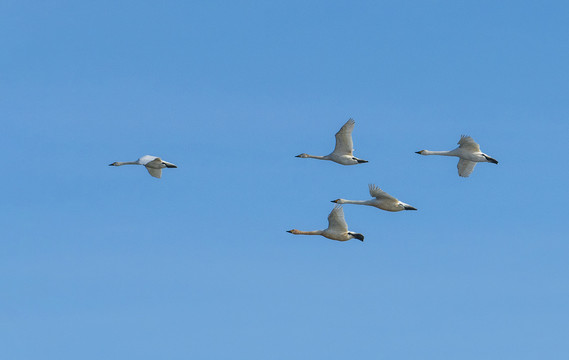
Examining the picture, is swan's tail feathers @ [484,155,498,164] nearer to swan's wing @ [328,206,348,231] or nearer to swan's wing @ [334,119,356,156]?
swan's wing @ [334,119,356,156]

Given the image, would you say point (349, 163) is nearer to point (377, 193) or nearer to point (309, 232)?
point (309, 232)

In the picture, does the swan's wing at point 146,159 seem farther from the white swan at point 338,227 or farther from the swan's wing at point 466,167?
the swan's wing at point 466,167

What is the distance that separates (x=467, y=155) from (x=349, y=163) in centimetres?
961

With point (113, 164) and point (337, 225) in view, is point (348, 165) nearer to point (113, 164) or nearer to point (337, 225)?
point (337, 225)

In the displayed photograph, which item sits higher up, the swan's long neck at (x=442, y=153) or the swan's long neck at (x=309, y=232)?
the swan's long neck at (x=442, y=153)

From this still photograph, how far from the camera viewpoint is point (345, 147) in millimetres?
89188

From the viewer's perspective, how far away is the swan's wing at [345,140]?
88.4 metres

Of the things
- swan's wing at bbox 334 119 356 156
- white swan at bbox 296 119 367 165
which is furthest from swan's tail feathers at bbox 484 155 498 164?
swan's wing at bbox 334 119 356 156

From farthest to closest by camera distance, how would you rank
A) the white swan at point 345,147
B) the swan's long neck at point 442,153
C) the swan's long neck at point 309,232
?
the swan's long neck at point 442,153
the white swan at point 345,147
the swan's long neck at point 309,232

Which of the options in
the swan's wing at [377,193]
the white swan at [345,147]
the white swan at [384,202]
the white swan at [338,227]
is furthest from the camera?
the white swan at [345,147]

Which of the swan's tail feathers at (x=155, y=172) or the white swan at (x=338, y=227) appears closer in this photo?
the white swan at (x=338, y=227)

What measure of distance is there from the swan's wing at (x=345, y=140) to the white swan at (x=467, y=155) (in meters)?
8.87

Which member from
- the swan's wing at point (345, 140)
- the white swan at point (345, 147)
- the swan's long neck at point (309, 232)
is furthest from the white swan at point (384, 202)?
the swan's wing at point (345, 140)

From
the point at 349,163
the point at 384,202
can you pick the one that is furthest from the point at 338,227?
the point at 349,163
